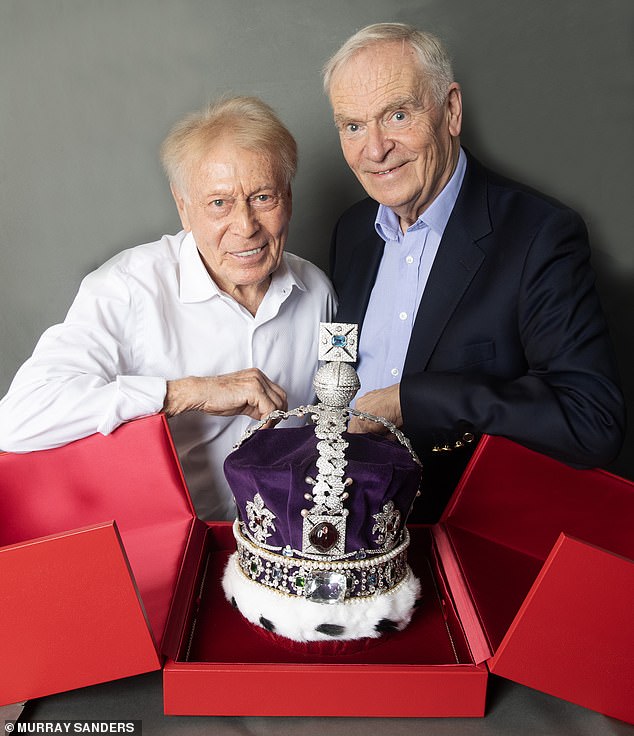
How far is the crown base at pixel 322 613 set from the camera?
4.33 feet

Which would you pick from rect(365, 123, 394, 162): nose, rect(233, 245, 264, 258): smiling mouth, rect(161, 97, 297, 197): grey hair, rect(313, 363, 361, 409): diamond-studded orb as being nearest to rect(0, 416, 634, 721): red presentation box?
rect(313, 363, 361, 409): diamond-studded orb

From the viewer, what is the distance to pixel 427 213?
200 cm

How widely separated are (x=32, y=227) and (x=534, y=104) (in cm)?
167

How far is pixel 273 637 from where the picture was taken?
1.37 m

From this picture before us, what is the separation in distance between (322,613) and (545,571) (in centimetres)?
38

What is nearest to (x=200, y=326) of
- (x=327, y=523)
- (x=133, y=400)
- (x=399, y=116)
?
(x=133, y=400)

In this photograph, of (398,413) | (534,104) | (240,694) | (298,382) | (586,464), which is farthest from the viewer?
(534,104)

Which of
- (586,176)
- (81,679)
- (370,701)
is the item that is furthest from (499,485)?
(586,176)

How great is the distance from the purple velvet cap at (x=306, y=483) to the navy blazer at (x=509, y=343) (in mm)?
332

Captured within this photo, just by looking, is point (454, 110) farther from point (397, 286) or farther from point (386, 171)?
point (397, 286)

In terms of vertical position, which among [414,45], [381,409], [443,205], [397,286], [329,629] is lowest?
[329,629]

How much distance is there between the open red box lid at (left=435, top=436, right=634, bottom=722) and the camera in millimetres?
1156

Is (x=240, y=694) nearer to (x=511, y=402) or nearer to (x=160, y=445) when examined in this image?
(x=160, y=445)

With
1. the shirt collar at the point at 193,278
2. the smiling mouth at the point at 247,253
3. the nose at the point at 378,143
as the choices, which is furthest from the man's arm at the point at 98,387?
the nose at the point at 378,143
